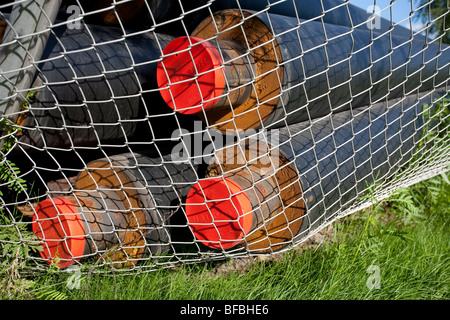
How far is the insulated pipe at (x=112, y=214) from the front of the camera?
1610 millimetres

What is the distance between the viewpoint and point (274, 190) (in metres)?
1.73

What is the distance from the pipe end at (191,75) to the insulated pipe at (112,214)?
25 cm

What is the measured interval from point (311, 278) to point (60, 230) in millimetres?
1007

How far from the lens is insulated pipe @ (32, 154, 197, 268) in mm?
1610

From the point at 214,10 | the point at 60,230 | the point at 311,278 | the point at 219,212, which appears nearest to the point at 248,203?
the point at 219,212

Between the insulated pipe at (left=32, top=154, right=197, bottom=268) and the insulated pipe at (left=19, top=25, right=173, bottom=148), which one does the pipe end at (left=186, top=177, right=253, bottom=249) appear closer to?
the insulated pipe at (left=32, top=154, right=197, bottom=268)

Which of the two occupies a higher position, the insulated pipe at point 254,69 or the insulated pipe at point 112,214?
the insulated pipe at point 254,69

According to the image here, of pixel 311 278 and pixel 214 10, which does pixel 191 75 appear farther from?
pixel 311 278

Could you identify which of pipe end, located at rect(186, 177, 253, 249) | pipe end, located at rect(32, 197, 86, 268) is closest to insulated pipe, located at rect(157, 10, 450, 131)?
pipe end, located at rect(186, 177, 253, 249)

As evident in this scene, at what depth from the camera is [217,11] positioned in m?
1.78

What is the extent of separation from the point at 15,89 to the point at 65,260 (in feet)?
2.11

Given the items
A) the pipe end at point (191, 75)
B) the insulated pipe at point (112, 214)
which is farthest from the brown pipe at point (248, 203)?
the pipe end at point (191, 75)

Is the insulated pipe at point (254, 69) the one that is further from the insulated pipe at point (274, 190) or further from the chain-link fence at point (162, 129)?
the insulated pipe at point (274, 190)

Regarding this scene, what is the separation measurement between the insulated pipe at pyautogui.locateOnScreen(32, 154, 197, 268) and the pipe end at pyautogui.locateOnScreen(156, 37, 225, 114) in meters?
0.25
